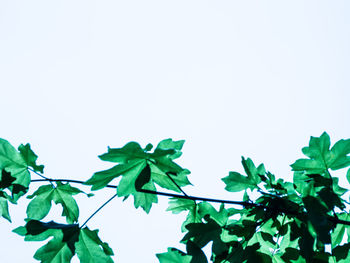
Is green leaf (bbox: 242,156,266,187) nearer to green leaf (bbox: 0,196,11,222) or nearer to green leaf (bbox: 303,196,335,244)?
green leaf (bbox: 303,196,335,244)

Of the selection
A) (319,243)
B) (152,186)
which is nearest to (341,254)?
(319,243)

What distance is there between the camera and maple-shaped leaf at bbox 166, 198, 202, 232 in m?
2.34

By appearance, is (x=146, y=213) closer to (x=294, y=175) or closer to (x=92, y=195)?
(x=92, y=195)

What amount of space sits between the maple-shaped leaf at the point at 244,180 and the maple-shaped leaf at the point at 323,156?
271mm

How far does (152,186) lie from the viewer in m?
2.08

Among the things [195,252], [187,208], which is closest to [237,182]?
[187,208]

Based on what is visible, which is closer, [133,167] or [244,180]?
[133,167]

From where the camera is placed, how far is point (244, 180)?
7.71 ft

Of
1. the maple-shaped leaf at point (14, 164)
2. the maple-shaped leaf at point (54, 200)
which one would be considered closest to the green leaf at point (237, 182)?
the maple-shaped leaf at point (54, 200)

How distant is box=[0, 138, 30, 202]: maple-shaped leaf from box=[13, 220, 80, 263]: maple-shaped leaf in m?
0.39

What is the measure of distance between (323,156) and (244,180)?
1.75 ft

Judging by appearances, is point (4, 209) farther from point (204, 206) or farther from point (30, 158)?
point (204, 206)

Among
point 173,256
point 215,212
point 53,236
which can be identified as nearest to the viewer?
point 173,256

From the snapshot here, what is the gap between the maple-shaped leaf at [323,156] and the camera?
2.11 m
